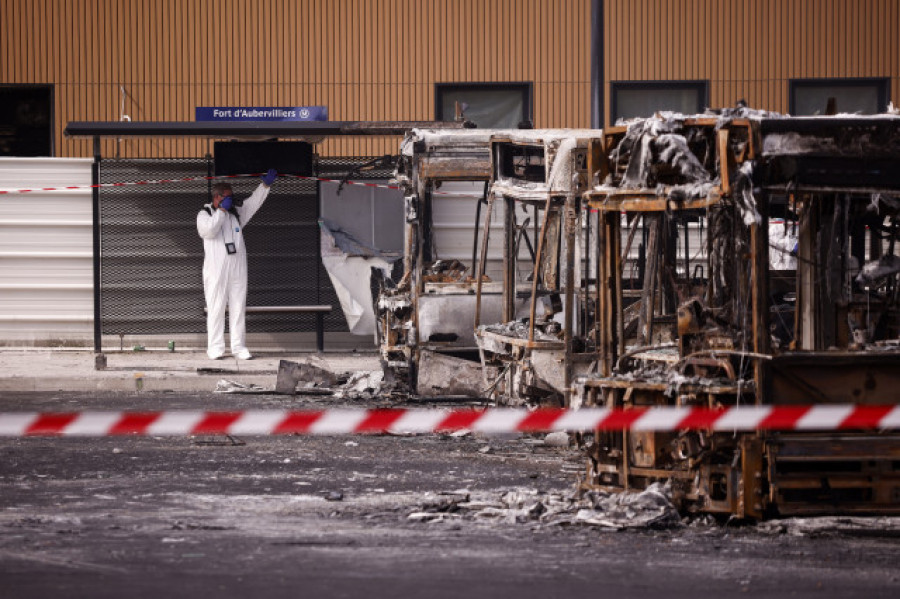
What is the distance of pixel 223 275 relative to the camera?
67.4ft

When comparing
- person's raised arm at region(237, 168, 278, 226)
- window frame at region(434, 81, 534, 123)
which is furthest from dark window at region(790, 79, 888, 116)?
person's raised arm at region(237, 168, 278, 226)

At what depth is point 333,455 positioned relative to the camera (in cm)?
1261

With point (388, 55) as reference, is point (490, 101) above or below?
below

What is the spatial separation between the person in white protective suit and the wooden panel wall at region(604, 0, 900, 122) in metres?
6.86

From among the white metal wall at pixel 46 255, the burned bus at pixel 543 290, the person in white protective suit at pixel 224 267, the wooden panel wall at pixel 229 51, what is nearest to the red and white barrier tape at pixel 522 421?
the burned bus at pixel 543 290

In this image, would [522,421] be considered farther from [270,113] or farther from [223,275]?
[270,113]

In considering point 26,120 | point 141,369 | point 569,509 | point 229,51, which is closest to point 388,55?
point 229,51

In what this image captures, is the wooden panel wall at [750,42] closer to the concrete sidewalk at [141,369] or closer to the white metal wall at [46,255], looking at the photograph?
the concrete sidewalk at [141,369]

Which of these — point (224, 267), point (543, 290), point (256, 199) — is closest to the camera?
point (543, 290)

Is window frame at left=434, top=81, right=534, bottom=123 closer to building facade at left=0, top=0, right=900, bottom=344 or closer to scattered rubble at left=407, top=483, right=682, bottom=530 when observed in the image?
building facade at left=0, top=0, right=900, bottom=344

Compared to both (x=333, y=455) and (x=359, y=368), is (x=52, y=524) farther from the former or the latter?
(x=359, y=368)

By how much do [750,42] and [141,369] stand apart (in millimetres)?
11062

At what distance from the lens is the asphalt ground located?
25.0ft

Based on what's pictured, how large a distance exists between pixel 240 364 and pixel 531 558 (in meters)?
11.9
